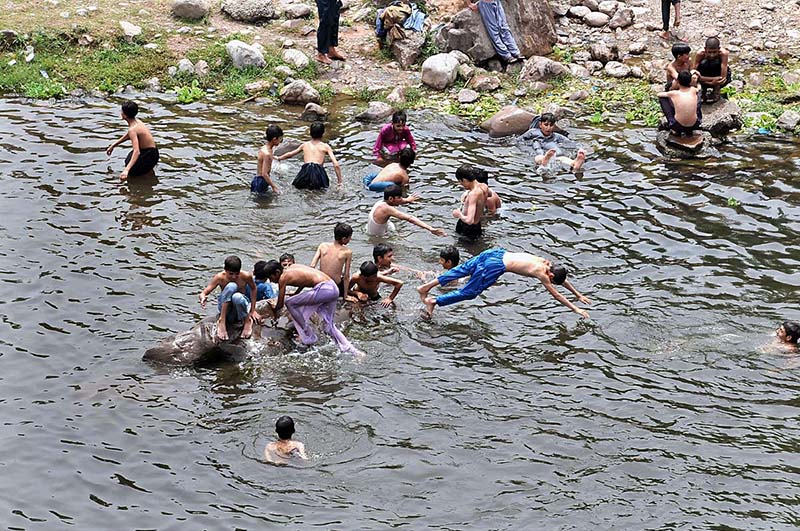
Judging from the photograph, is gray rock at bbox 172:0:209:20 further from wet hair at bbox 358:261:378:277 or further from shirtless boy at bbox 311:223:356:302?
wet hair at bbox 358:261:378:277

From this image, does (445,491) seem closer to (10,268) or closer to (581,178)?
(10,268)

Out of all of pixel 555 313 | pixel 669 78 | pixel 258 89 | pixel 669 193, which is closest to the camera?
pixel 555 313

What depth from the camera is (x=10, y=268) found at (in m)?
13.6

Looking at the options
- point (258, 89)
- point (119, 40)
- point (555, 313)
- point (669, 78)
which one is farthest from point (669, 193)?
point (119, 40)

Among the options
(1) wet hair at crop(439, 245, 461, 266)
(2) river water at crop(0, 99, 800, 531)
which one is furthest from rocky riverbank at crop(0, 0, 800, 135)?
(1) wet hair at crop(439, 245, 461, 266)

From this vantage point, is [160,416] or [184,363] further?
[184,363]

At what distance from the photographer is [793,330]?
11188 mm

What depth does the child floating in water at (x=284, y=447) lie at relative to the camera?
963 centimetres

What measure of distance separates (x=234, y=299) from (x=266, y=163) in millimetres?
4909

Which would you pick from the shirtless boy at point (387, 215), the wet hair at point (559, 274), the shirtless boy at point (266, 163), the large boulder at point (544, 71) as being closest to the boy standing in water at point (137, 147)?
the shirtless boy at point (266, 163)

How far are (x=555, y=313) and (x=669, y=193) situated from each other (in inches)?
183

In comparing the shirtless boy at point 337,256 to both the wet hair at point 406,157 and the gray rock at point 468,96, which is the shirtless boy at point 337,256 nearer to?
the wet hair at point 406,157

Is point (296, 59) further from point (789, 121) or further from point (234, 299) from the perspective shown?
point (234, 299)

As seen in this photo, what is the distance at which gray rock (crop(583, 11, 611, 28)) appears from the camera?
74.5 ft
